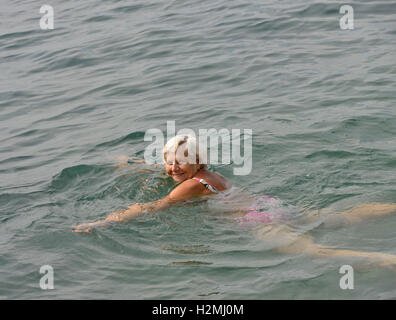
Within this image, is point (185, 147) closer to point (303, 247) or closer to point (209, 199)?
point (209, 199)

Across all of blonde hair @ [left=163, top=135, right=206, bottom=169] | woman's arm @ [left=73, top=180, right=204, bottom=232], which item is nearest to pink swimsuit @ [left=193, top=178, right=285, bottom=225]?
woman's arm @ [left=73, top=180, right=204, bottom=232]

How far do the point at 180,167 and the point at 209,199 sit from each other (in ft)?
1.60

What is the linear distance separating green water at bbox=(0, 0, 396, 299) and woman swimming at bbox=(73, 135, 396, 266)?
0.14m

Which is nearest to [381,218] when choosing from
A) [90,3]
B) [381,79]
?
[381,79]

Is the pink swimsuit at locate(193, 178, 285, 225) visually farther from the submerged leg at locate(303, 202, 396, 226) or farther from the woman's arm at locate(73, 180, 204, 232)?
the submerged leg at locate(303, 202, 396, 226)

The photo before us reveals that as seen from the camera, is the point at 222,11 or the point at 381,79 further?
the point at 222,11

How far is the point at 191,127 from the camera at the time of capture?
9727mm

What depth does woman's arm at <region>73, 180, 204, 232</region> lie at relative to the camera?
6.62 metres

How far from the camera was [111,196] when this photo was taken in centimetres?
764

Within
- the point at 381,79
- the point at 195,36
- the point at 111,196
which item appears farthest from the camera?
the point at 195,36

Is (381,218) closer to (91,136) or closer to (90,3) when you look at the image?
(91,136)

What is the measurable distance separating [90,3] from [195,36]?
6015mm
